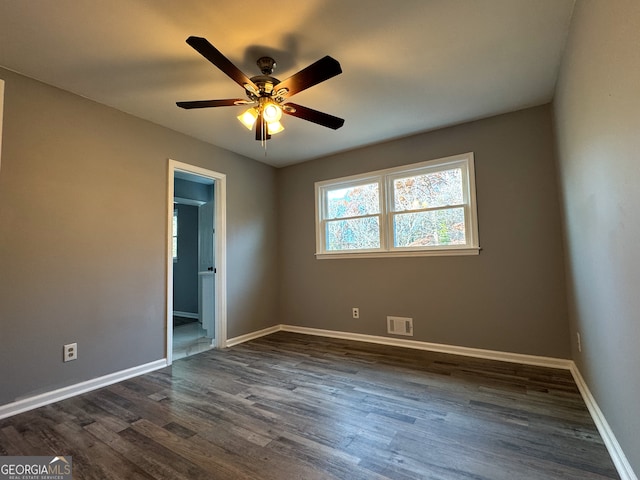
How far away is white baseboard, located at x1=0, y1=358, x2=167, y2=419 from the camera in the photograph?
2.12 m

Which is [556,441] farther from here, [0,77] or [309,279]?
[0,77]

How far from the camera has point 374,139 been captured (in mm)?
3691

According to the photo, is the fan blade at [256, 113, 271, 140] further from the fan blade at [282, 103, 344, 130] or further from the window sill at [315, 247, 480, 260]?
the window sill at [315, 247, 480, 260]

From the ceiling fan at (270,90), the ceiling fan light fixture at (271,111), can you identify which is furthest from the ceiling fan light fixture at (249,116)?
the ceiling fan light fixture at (271,111)

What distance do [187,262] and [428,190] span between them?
4.71 metres

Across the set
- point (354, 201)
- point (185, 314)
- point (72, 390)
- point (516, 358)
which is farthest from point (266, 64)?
point (185, 314)

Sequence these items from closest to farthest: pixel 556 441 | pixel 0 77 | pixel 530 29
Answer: pixel 556 441, pixel 530 29, pixel 0 77

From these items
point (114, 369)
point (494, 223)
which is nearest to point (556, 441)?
point (494, 223)

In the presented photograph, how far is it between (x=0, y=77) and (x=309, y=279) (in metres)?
3.51

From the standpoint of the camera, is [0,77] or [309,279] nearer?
[0,77]

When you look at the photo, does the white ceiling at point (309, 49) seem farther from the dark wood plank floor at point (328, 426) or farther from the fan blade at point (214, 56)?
the dark wood plank floor at point (328, 426)

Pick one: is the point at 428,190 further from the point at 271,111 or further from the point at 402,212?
the point at 271,111

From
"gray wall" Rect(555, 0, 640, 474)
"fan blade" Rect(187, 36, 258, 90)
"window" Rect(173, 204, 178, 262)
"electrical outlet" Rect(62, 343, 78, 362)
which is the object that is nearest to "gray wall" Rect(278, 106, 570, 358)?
"gray wall" Rect(555, 0, 640, 474)

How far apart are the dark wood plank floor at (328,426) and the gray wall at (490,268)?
1.43ft
